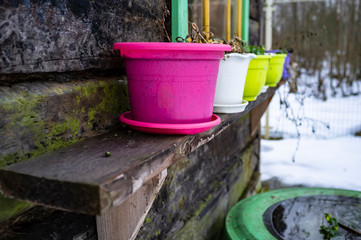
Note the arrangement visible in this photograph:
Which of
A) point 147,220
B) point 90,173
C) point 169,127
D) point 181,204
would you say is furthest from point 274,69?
point 90,173

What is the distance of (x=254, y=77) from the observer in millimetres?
1342

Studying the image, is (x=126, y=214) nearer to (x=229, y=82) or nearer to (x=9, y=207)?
(x=9, y=207)

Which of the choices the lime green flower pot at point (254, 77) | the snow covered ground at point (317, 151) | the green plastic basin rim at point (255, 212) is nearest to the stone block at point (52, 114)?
the lime green flower pot at point (254, 77)

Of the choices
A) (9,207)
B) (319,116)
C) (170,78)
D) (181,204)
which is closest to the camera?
(9,207)

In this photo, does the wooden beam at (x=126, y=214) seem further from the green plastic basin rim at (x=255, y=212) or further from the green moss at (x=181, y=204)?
the green plastic basin rim at (x=255, y=212)

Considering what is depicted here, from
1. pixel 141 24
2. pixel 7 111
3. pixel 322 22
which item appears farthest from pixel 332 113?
pixel 7 111

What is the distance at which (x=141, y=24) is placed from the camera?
1.06 metres

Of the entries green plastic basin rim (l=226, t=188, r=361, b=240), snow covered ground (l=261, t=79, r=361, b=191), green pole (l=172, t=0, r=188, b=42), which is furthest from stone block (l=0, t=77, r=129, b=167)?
snow covered ground (l=261, t=79, r=361, b=191)

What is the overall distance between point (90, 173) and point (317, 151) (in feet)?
14.4

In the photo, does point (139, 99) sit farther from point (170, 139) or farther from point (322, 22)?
point (322, 22)

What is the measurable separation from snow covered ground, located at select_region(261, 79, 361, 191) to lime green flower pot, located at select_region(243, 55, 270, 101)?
4.58 ft

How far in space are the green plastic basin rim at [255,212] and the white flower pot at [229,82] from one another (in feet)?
2.46

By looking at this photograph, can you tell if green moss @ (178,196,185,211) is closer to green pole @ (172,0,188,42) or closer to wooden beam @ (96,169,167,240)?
wooden beam @ (96,169,167,240)

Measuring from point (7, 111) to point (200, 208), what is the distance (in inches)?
49.2
